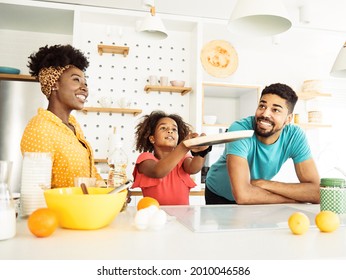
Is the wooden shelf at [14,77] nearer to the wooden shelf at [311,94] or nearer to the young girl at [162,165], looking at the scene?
the young girl at [162,165]

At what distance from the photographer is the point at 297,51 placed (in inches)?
186

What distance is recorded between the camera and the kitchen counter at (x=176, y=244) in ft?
2.28

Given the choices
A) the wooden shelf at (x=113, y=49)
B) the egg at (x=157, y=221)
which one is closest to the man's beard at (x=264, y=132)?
the egg at (x=157, y=221)

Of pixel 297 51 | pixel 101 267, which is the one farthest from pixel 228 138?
pixel 297 51

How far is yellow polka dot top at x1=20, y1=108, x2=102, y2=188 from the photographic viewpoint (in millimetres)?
1387

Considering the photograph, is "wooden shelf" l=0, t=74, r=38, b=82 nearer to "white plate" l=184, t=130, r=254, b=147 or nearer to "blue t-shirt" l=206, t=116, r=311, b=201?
"blue t-shirt" l=206, t=116, r=311, b=201

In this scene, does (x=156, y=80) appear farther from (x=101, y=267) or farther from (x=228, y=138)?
(x=101, y=267)

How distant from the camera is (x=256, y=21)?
1.68 meters

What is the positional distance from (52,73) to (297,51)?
3.97 m

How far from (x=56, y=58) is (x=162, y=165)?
2.56 ft

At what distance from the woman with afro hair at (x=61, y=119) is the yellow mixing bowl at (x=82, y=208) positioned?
0.54m

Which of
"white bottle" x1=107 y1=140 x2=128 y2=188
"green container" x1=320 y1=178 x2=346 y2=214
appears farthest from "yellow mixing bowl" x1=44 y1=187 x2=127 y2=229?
"green container" x1=320 y1=178 x2=346 y2=214

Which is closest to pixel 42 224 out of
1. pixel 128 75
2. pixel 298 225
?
pixel 298 225

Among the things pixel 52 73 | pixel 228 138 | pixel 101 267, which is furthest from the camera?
pixel 52 73
